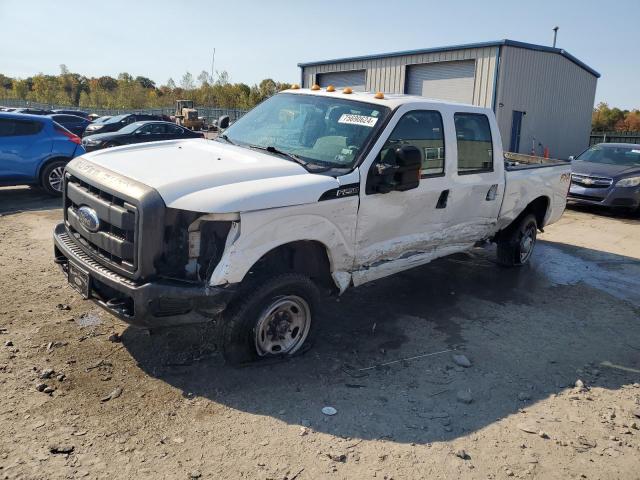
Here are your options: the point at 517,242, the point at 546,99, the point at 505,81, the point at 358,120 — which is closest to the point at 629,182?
the point at 517,242

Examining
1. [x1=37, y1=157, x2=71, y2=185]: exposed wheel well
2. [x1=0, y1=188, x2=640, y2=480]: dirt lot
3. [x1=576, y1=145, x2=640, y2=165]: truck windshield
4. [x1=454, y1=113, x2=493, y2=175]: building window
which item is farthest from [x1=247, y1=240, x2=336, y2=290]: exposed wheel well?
[x1=576, y1=145, x2=640, y2=165]: truck windshield

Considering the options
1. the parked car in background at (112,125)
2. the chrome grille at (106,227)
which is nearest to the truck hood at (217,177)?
the chrome grille at (106,227)

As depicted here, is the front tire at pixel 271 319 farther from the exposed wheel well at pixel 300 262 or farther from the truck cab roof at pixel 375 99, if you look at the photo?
the truck cab roof at pixel 375 99

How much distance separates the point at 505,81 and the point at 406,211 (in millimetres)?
16005

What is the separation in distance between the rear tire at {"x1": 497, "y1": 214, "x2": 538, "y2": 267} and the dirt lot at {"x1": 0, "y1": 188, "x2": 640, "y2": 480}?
1.21 metres

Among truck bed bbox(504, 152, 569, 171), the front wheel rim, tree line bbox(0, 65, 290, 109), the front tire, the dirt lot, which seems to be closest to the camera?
the dirt lot

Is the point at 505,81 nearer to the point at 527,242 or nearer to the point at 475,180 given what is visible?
the point at 527,242

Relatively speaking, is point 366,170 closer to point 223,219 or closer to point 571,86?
point 223,219

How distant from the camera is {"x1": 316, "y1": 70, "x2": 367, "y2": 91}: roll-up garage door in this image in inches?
924

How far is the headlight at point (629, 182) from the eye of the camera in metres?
11.6

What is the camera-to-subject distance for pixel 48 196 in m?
10.6

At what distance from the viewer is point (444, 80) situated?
20219mm

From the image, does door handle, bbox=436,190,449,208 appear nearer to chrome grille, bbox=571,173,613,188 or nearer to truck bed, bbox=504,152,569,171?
truck bed, bbox=504,152,569,171

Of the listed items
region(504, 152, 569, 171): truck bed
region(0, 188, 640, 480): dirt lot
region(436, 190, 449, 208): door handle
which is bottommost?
region(0, 188, 640, 480): dirt lot
